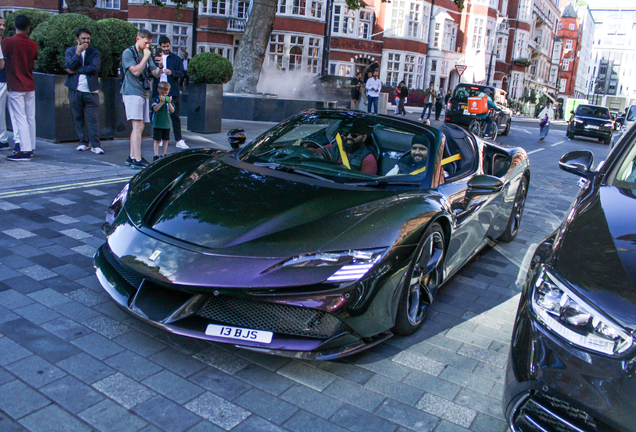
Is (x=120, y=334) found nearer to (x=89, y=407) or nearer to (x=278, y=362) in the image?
(x=89, y=407)

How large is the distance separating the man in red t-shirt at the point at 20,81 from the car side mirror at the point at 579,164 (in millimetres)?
7103

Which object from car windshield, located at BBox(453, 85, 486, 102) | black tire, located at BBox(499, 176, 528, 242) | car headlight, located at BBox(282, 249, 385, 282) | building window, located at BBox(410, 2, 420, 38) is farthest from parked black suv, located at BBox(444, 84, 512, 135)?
building window, located at BBox(410, 2, 420, 38)

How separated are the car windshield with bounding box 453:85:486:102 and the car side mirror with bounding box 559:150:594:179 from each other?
59.0 feet

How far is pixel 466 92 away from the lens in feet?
69.1

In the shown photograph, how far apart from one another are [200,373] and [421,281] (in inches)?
57.4

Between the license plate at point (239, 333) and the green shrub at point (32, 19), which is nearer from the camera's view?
the license plate at point (239, 333)

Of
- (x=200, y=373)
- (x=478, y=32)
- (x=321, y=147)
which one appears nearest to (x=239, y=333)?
(x=200, y=373)

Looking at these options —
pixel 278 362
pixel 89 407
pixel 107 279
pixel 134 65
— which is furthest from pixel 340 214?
pixel 134 65

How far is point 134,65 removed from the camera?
762 cm

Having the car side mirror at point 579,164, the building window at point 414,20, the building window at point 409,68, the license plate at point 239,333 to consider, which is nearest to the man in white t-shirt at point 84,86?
the license plate at point 239,333

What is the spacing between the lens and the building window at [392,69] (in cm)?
4234

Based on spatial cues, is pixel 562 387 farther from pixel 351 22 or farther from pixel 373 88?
pixel 351 22

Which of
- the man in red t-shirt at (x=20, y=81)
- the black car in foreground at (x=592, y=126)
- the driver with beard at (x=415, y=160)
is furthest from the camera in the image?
the black car in foreground at (x=592, y=126)

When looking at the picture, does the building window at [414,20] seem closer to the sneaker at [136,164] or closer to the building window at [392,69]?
the building window at [392,69]
